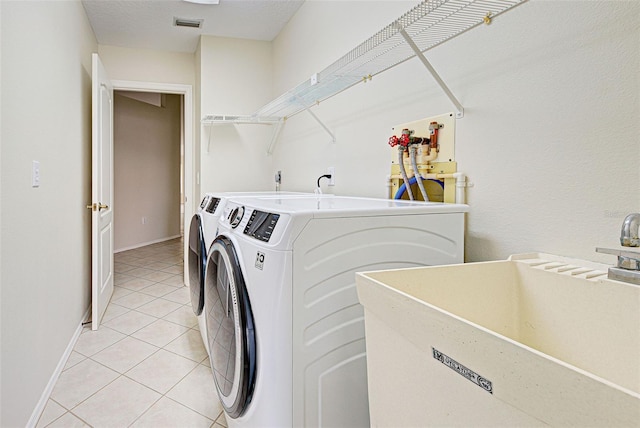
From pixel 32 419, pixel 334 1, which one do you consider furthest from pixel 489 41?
pixel 32 419

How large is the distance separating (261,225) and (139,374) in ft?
4.85

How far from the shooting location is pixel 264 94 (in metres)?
3.87

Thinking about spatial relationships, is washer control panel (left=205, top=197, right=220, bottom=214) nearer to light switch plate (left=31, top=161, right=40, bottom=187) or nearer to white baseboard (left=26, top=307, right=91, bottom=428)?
light switch plate (left=31, top=161, right=40, bottom=187)

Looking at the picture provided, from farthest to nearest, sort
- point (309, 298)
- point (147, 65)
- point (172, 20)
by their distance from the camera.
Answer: point (147, 65)
point (172, 20)
point (309, 298)

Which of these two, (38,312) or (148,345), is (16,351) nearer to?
(38,312)

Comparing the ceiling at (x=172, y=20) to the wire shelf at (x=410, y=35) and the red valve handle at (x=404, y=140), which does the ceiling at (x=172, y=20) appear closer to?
the wire shelf at (x=410, y=35)

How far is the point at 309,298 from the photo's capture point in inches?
44.8

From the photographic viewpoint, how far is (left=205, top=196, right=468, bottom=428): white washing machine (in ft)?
3.64

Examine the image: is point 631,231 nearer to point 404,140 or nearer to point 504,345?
point 504,345

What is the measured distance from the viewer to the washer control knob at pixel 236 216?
1.43 metres

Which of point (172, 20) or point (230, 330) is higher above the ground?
point (172, 20)

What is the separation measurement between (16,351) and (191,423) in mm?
758

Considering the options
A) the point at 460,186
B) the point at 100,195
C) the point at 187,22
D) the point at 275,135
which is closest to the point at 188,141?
the point at 275,135

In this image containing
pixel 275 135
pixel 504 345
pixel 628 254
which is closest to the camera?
pixel 504 345
